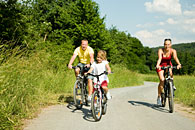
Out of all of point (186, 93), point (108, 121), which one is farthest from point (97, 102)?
point (186, 93)

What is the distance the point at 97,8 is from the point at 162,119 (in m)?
30.8

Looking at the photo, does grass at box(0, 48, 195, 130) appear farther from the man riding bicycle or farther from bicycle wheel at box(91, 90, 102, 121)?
bicycle wheel at box(91, 90, 102, 121)

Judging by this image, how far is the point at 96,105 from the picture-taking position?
5.43 meters

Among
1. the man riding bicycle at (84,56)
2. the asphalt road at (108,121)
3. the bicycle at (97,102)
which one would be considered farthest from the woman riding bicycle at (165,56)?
the bicycle at (97,102)

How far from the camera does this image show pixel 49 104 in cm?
734

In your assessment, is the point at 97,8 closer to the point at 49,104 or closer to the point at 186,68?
the point at 49,104

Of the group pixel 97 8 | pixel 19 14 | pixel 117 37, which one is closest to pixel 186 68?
pixel 117 37

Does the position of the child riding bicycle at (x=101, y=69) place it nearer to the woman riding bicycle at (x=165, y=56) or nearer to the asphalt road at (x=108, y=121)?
the asphalt road at (x=108, y=121)

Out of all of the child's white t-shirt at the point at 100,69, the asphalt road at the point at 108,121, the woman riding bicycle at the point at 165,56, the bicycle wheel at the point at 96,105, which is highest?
the woman riding bicycle at the point at 165,56

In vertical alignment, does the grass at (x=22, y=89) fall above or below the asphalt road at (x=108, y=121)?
above

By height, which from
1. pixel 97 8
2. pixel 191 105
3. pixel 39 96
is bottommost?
pixel 191 105

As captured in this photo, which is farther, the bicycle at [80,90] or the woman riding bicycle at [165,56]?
the woman riding bicycle at [165,56]

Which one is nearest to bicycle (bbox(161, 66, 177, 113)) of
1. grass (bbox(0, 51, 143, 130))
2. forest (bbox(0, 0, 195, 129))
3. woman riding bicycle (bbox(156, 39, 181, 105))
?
woman riding bicycle (bbox(156, 39, 181, 105))

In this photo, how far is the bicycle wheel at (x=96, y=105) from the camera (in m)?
5.30
